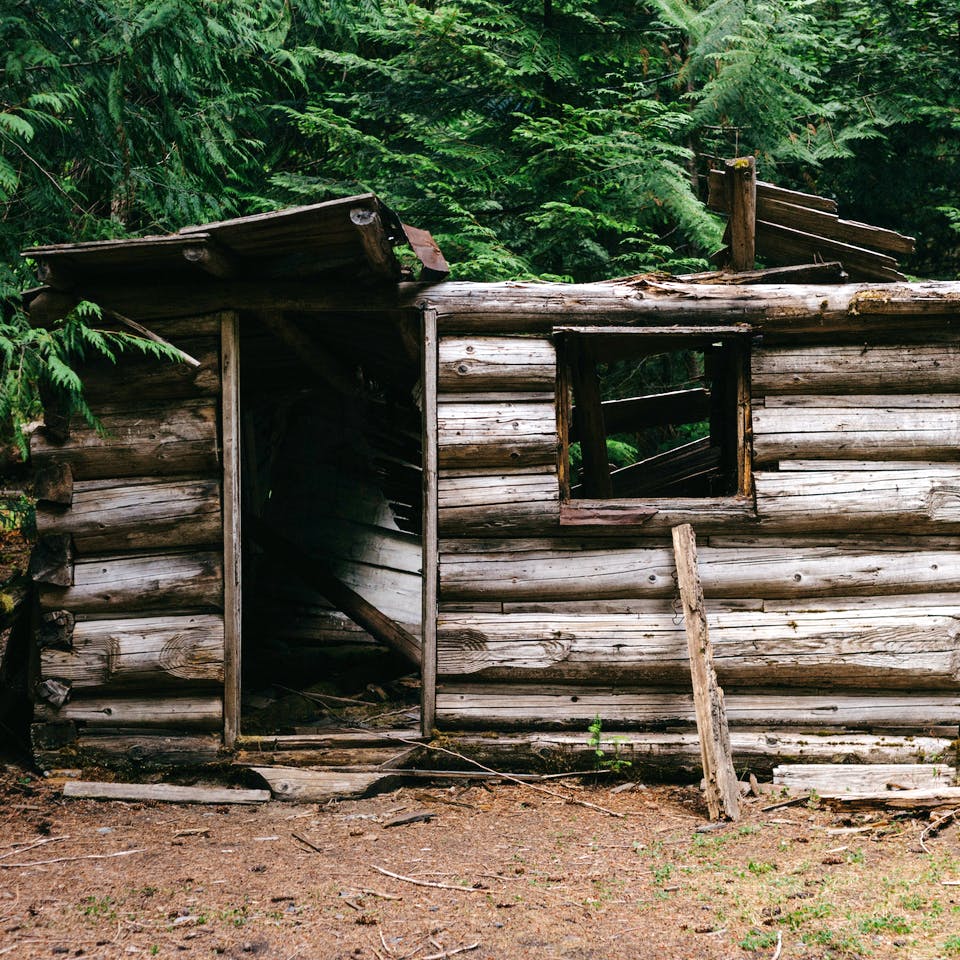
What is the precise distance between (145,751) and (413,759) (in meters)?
1.79

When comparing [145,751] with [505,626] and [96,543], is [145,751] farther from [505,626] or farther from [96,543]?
[505,626]

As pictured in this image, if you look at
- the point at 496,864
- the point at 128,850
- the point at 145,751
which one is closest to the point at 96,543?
the point at 145,751

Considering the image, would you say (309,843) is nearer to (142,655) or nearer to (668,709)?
(142,655)

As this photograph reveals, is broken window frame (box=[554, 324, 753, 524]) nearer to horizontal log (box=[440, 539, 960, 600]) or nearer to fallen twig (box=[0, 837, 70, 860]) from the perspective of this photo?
horizontal log (box=[440, 539, 960, 600])

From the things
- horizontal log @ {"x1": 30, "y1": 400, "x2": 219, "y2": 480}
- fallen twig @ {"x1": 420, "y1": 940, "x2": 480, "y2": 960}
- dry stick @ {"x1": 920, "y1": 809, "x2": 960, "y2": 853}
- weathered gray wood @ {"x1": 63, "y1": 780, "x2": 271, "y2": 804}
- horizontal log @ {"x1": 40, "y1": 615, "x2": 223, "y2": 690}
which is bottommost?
weathered gray wood @ {"x1": 63, "y1": 780, "x2": 271, "y2": 804}

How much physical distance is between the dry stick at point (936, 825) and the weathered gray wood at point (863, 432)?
2.25 metres

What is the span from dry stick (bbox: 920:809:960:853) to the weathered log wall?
2.76ft

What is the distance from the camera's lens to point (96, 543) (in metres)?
5.93

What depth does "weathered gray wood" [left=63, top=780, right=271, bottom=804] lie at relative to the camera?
5.48m

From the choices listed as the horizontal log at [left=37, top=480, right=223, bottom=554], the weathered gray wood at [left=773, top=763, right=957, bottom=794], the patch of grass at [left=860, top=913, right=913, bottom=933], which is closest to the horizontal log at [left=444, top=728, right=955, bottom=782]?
the weathered gray wood at [left=773, top=763, right=957, bottom=794]

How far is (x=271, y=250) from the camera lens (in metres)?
5.55

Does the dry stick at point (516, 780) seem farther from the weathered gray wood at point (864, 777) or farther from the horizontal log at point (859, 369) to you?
the horizontal log at point (859, 369)

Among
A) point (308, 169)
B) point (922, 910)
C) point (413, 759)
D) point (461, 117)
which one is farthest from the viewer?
point (308, 169)

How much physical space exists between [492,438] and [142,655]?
2759mm
